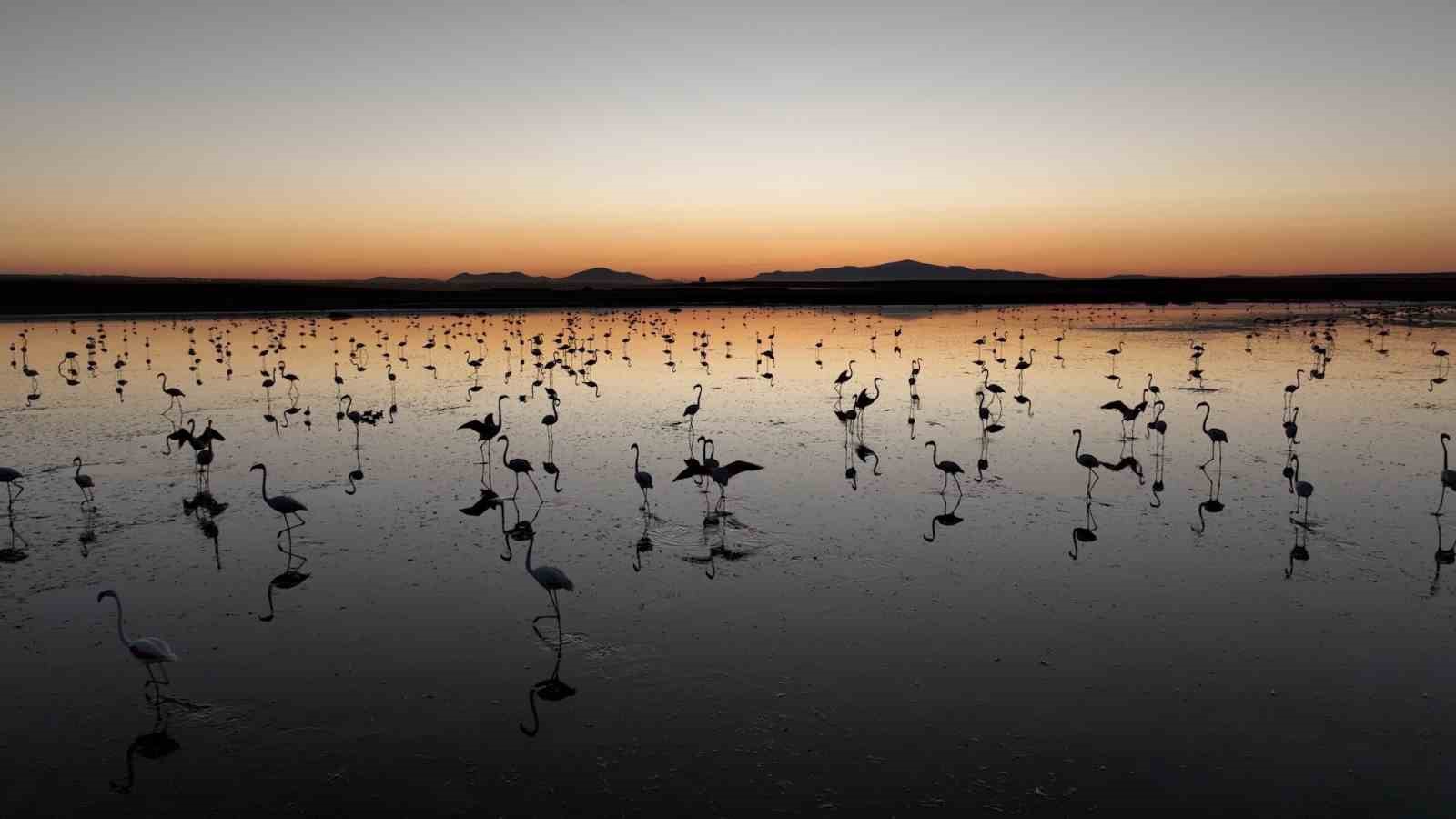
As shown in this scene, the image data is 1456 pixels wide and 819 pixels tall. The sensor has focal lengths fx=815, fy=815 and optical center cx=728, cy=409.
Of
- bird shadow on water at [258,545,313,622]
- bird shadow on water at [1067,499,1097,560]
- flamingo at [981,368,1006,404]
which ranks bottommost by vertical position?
bird shadow on water at [258,545,313,622]

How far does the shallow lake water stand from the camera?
17.0 ft


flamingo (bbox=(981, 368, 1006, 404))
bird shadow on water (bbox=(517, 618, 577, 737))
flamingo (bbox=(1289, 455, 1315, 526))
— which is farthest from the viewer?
flamingo (bbox=(981, 368, 1006, 404))

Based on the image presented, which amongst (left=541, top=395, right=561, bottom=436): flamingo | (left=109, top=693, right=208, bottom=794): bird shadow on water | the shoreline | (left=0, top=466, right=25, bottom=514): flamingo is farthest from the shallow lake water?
the shoreline

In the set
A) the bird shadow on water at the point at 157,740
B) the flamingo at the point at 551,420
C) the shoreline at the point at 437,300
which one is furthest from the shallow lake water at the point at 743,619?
the shoreline at the point at 437,300

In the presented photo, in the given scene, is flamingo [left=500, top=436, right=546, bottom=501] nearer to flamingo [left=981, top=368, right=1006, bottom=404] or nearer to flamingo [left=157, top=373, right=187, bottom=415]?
flamingo [left=157, top=373, right=187, bottom=415]

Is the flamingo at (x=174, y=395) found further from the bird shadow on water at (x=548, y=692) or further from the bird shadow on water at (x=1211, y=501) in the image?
the bird shadow on water at (x=1211, y=501)

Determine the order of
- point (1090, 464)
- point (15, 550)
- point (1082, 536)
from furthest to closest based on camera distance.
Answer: point (1090, 464) < point (1082, 536) < point (15, 550)

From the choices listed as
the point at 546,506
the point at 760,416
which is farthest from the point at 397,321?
the point at 546,506

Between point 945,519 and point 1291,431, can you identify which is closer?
point 945,519

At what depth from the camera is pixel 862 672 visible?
21.0 ft

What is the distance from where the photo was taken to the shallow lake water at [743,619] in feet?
17.0

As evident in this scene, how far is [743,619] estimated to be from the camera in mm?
7430

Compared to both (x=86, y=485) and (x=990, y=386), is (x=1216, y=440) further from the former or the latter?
(x=86, y=485)

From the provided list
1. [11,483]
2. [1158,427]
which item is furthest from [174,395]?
[1158,427]
